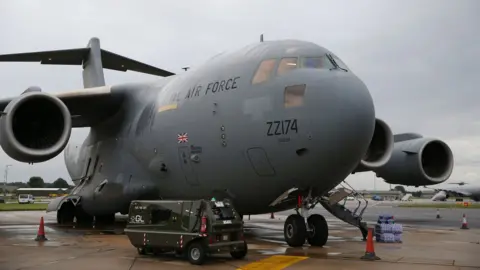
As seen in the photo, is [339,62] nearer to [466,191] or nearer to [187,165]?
[187,165]

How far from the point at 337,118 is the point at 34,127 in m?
9.37

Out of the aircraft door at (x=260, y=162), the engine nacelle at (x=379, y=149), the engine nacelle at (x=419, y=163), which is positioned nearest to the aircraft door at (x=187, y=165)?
the aircraft door at (x=260, y=162)

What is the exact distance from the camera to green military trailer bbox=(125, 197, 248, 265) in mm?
9085

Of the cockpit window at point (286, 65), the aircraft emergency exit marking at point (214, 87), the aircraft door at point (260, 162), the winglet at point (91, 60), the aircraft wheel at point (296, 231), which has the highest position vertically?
the winglet at point (91, 60)

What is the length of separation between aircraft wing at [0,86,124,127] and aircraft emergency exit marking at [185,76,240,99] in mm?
4106

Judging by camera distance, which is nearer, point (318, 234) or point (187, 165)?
point (318, 234)

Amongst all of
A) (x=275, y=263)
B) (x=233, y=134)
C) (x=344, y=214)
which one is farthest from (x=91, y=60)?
(x=275, y=263)

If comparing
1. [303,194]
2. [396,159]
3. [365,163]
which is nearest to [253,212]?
[303,194]

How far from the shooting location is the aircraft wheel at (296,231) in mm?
10961

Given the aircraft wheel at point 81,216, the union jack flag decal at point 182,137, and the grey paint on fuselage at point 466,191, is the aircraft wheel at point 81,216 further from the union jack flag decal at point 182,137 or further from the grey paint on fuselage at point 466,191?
the grey paint on fuselage at point 466,191

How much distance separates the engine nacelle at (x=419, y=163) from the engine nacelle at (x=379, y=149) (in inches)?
Result: 105

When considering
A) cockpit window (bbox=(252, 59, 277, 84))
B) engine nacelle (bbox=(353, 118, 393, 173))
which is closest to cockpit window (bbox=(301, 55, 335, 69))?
cockpit window (bbox=(252, 59, 277, 84))

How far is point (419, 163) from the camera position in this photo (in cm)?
1806

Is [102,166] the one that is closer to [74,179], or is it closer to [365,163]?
[74,179]
